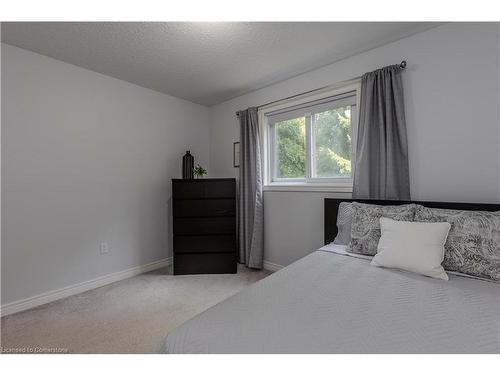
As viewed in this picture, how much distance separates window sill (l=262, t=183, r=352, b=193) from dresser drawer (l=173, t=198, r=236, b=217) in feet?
1.64

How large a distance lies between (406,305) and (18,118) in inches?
122

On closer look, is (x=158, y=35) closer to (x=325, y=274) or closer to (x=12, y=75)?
(x=12, y=75)

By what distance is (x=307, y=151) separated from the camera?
9.20 ft

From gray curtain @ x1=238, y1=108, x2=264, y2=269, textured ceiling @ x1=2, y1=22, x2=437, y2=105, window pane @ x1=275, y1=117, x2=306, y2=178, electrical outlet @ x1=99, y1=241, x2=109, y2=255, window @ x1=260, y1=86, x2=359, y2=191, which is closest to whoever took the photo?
textured ceiling @ x1=2, y1=22, x2=437, y2=105

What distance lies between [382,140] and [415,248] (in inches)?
39.5

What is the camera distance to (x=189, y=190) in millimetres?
2947

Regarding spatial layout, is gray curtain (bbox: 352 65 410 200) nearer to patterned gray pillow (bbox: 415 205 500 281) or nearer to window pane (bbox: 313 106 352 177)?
window pane (bbox: 313 106 352 177)

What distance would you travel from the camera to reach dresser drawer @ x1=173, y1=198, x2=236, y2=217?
2.92 metres

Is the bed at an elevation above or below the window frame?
below

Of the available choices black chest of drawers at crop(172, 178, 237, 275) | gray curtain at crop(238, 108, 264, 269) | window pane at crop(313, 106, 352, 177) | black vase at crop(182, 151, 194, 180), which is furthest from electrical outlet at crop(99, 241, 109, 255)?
window pane at crop(313, 106, 352, 177)

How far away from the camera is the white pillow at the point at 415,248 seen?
140 cm

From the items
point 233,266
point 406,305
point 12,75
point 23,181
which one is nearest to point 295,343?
point 406,305

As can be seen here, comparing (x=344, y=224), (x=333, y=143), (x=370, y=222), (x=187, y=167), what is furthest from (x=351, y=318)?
(x=187, y=167)

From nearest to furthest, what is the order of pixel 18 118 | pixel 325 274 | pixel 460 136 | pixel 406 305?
pixel 406 305 → pixel 325 274 → pixel 460 136 → pixel 18 118
